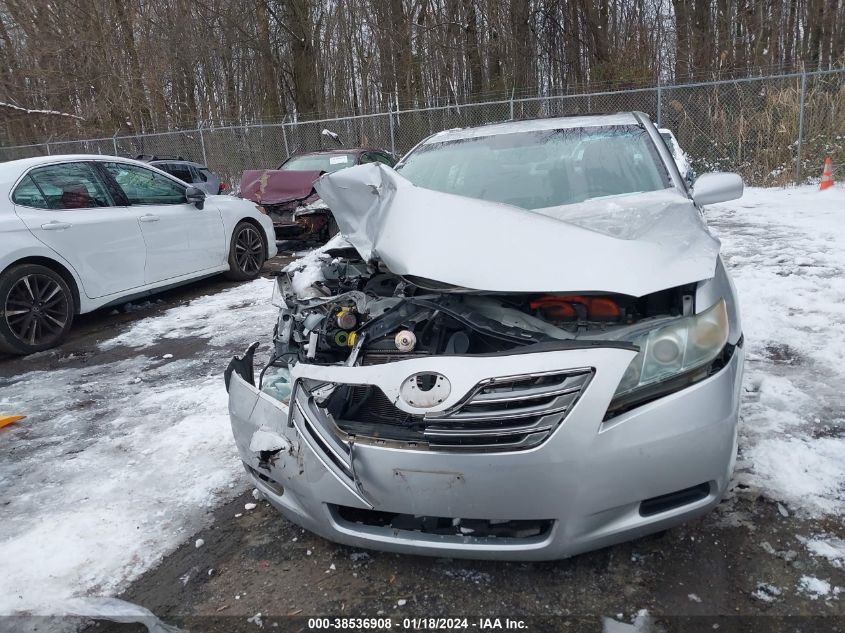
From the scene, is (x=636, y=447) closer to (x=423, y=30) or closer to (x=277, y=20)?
(x=423, y=30)

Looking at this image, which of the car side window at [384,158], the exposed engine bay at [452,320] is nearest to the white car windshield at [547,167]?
the exposed engine bay at [452,320]

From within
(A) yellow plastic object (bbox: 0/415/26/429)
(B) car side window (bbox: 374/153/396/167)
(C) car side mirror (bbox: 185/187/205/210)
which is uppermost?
(B) car side window (bbox: 374/153/396/167)

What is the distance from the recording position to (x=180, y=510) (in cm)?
287

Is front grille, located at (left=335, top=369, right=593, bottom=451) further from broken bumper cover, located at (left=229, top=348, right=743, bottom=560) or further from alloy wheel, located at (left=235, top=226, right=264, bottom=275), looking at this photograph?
alloy wheel, located at (left=235, top=226, right=264, bottom=275)

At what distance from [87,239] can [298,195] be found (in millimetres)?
4008

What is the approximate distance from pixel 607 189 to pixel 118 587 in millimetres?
2979

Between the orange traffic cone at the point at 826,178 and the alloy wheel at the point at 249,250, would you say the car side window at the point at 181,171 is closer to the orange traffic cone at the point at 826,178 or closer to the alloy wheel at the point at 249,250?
the alloy wheel at the point at 249,250

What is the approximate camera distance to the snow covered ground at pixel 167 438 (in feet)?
8.34

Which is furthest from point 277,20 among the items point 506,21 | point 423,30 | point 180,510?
point 180,510

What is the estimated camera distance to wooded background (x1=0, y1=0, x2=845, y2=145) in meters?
16.9

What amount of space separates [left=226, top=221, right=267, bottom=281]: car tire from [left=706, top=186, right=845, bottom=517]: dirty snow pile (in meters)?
5.59

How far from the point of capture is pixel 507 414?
6.23 feet

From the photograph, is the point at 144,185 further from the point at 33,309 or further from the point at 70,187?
the point at 33,309

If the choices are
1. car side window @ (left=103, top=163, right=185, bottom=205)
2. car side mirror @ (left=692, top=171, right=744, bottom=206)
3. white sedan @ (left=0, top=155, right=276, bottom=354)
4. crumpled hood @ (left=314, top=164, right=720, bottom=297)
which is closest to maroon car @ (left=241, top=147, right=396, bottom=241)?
white sedan @ (left=0, top=155, right=276, bottom=354)
